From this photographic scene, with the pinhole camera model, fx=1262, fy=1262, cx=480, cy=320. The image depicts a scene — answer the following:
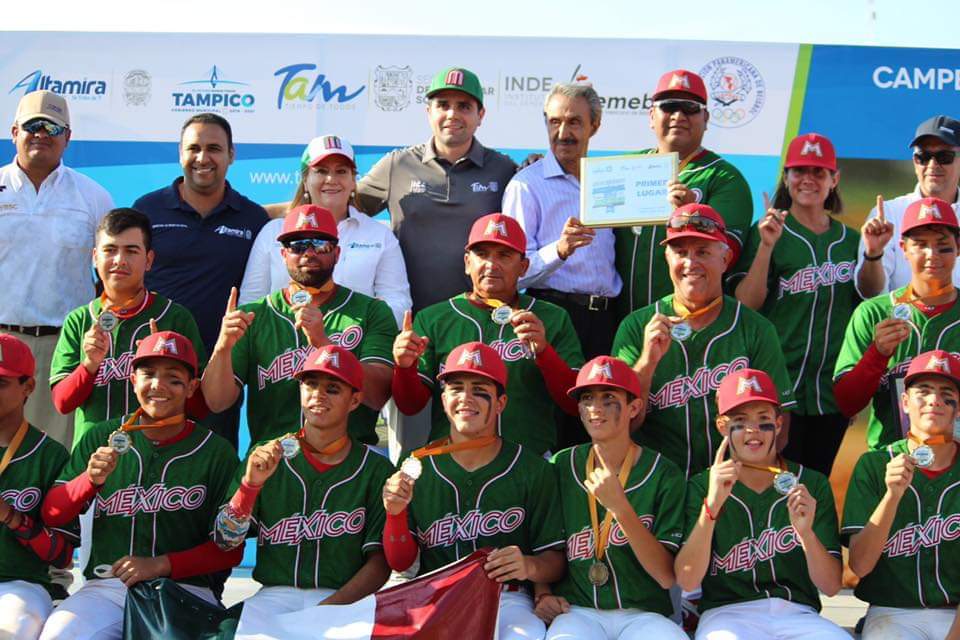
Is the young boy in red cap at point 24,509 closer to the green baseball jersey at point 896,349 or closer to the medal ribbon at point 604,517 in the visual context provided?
the medal ribbon at point 604,517

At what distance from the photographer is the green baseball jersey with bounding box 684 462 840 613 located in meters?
5.00

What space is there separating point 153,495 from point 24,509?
535 millimetres

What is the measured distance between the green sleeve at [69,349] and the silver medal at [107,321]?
155 mm

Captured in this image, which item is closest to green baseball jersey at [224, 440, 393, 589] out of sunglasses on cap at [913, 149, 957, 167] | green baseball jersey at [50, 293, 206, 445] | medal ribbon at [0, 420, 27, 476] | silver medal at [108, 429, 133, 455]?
silver medal at [108, 429, 133, 455]

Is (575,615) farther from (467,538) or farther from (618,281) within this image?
(618,281)

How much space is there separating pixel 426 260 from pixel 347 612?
6.70 ft

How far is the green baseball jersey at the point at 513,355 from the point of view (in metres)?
5.54

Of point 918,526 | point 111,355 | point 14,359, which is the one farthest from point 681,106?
point 14,359

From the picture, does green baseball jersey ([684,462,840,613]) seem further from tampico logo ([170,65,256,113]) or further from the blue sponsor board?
tampico logo ([170,65,256,113])

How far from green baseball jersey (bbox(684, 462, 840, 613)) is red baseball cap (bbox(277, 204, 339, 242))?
6.54 feet

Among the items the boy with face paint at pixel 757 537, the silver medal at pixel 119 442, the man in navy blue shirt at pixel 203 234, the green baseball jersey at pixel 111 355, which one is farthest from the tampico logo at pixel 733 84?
the silver medal at pixel 119 442

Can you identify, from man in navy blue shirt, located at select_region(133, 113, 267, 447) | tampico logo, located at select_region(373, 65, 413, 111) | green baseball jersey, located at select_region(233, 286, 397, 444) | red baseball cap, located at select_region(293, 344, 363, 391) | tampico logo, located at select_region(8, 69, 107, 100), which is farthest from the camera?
tampico logo, located at select_region(8, 69, 107, 100)

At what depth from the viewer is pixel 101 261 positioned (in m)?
5.76

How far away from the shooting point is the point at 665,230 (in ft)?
20.1
